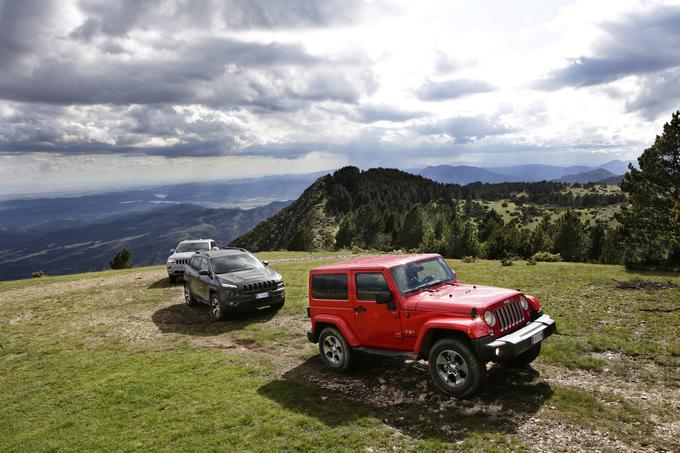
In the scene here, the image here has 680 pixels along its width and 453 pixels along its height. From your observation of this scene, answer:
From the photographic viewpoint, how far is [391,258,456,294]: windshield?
364 inches

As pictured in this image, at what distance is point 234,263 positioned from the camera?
58.1ft

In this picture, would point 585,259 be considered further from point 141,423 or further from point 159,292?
point 141,423

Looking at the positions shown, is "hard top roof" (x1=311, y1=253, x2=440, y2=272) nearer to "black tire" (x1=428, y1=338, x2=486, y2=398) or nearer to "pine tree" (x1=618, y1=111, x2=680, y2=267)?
"black tire" (x1=428, y1=338, x2=486, y2=398)

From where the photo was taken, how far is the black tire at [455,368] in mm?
7664

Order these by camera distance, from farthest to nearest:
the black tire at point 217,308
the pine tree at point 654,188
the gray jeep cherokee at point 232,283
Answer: the pine tree at point 654,188 < the black tire at point 217,308 < the gray jeep cherokee at point 232,283

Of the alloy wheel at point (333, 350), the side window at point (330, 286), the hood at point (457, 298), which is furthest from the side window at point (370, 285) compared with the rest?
the alloy wheel at point (333, 350)

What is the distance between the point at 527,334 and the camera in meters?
8.08

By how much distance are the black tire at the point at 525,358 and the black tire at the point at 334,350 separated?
3.89 metres

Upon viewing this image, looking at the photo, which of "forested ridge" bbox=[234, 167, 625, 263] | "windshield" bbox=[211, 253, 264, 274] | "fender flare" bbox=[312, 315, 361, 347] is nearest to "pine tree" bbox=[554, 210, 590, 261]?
"forested ridge" bbox=[234, 167, 625, 263]

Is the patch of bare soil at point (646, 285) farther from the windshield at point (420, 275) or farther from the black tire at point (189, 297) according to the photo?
the black tire at point (189, 297)

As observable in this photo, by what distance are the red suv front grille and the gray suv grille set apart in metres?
10.5

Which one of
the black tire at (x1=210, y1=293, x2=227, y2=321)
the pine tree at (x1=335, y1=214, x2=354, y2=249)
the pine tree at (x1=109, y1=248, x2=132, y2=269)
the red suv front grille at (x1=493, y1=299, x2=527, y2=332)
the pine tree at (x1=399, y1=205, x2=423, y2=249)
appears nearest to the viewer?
the red suv front grille at (x1=493, y1=299, x2=527, y2=332)

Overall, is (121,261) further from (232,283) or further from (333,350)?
(333,350)

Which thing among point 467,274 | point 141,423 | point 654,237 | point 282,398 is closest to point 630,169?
point 654,237
